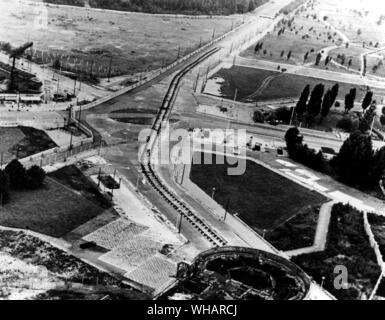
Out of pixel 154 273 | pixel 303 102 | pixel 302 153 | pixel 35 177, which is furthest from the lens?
pixel 303 102

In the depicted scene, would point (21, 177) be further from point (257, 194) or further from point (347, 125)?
point (347, 125)

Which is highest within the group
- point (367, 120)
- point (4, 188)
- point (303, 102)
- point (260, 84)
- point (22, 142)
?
point (303, 102)

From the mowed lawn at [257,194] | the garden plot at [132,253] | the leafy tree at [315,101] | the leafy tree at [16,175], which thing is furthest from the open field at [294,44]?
the garden plot at [132,253]

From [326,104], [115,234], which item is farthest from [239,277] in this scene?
[326,104]

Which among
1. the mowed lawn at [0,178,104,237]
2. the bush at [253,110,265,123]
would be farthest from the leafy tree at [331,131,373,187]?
the mowed lawn at [0,178,104,237]

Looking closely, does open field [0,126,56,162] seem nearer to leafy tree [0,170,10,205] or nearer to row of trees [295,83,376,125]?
leafy tree [0,170,10,205]
